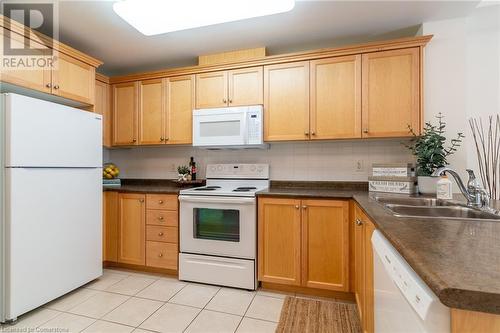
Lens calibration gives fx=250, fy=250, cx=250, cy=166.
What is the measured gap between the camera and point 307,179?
268cm

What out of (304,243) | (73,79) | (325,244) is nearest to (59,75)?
(73,79)

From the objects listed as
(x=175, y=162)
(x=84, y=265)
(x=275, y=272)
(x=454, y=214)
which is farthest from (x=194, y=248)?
(x=454, y=214)

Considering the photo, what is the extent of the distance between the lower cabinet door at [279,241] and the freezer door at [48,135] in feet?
5.47

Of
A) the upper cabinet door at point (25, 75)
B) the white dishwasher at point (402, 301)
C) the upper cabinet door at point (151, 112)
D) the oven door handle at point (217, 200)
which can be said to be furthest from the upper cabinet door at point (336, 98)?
the upper cabinet door at point (25, 75)

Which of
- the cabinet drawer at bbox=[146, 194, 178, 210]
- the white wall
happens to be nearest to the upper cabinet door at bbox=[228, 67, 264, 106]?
the cabinet drawer at bbox=[146, 194, 178, 210]

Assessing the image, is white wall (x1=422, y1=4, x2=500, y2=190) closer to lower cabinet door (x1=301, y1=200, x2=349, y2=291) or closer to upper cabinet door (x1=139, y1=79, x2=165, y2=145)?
lower cabinet door (x1=301, y1=200, x2=349, y2=291)

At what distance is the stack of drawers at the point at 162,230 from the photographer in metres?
2.50

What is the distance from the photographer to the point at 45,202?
193 centimetres

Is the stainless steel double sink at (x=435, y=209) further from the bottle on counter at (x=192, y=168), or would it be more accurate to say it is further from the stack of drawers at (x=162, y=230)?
the bottle on counter at (x=192, y=168)

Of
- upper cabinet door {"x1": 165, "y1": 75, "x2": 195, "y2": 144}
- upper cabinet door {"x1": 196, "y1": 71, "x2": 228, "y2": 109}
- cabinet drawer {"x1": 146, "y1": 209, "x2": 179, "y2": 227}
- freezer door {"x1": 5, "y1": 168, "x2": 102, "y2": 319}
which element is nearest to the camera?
freezer door {"x1": 5, "y1": 168, "x2": 102, "y2": 319}

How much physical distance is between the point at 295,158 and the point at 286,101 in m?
0.63

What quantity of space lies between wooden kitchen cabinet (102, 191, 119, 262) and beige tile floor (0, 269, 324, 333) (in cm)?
33

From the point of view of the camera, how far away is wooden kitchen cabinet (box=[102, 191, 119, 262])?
270cm

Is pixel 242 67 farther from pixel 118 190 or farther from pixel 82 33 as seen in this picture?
pixel 118 190
